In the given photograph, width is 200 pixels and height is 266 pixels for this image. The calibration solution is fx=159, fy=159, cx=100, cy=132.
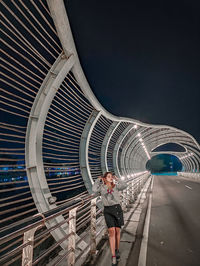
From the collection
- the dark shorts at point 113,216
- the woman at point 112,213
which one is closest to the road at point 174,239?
the woman at point 112,213

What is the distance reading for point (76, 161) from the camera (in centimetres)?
662

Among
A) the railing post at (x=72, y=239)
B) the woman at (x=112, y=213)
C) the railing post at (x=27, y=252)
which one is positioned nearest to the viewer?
the railing post at (x=27, y=252)

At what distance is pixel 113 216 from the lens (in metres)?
3.05

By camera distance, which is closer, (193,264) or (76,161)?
(193,264)

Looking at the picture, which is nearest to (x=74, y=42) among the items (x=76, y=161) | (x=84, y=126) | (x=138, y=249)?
(x=84, y=126)

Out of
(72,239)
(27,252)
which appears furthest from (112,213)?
(27,252)

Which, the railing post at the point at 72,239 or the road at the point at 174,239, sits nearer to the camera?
the railing post at the point at 72,239

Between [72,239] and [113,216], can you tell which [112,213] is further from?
[72,239]

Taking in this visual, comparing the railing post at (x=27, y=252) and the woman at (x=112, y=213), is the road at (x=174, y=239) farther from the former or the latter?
the railing post at (x=27, y=252)

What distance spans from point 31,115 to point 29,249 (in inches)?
101

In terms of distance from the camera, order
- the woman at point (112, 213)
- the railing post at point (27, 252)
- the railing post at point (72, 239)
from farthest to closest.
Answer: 1. the woman at point (112, 213)
2. the railing post at point (72, 239)
3. the railing post at point (27, 252)

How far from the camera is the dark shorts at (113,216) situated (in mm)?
2988

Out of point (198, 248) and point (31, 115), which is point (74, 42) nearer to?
point (31, 115)

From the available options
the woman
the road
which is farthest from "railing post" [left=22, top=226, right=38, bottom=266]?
the road
